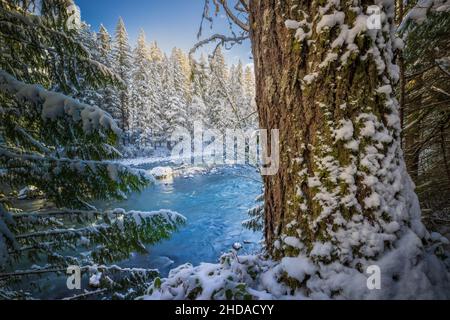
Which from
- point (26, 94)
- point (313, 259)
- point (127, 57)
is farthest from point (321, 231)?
point (127, 57)

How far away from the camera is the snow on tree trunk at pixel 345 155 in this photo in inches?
47.0

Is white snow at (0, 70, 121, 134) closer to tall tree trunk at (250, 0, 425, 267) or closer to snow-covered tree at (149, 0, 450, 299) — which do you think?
snow-covered tree at (149, 0, 450, 299)

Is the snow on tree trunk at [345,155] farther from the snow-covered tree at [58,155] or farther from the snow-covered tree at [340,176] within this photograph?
the snow-covered tree at [58,155]

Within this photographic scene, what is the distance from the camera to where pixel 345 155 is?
1302 mm

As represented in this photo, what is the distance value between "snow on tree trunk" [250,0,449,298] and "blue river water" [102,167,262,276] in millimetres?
3675

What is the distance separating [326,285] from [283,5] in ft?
5.28

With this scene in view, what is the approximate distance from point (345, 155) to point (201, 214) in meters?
12.5

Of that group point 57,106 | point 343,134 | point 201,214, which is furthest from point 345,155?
point 201,214

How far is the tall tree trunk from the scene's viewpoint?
4.07 feet

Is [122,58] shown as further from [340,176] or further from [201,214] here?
[340,176]

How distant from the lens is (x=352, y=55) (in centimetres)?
126

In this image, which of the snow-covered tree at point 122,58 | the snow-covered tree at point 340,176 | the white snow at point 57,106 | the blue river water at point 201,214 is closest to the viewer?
the snow-covered tree at point 340,176

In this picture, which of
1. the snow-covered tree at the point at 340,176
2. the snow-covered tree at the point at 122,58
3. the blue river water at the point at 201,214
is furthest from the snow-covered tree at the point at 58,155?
the snow-covered tree at the point at 122,58

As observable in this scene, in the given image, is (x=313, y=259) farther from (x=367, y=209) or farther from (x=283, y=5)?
(x=283, y=5)
